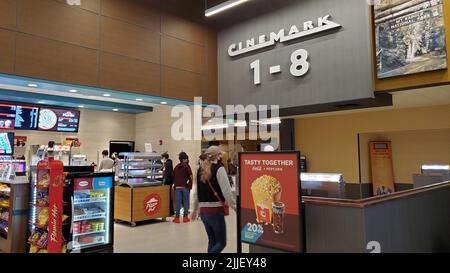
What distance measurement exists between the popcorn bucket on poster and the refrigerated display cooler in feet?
8.45

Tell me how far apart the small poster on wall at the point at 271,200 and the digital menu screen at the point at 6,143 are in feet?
27.5

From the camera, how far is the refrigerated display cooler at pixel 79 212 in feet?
13.9

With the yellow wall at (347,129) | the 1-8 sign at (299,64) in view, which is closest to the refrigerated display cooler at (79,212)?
the 1-8 sign at (299,64)

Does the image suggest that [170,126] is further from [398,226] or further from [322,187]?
[398,226]

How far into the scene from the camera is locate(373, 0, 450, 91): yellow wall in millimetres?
4770

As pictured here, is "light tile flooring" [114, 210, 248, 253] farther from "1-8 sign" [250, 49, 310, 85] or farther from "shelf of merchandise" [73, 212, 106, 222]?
"1-8 sign" [250, 49, 310, 85]

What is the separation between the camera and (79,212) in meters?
4.56

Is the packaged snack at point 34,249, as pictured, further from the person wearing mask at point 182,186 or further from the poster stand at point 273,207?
the person wearing mask at point 182,186

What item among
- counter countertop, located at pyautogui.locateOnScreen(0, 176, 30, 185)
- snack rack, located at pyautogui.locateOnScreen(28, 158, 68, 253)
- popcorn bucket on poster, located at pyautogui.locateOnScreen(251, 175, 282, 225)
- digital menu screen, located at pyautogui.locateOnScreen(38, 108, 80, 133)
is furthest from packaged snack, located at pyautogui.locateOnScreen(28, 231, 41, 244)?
digital menu screen, located at pyautogui.locateOnScreen(38, 108, 80, 133)

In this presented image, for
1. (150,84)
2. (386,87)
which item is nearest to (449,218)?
(386,87)

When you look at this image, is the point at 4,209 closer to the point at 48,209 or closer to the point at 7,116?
the point at 48,209

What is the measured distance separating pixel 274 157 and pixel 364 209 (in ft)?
2.84

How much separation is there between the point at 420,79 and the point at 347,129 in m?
2.67

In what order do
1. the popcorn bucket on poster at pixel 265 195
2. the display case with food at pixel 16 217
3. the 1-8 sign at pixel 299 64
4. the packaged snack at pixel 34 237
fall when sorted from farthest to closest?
the 1-8 sign at pixel 299 64 → the display case with food at pixel 16 217 → the packaged snack at pixel 34 237 → the popcorn bucket on poster at pixel 265 195
